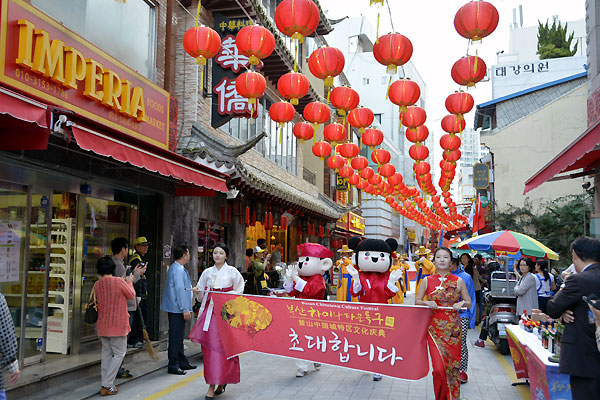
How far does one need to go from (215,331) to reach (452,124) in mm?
8389

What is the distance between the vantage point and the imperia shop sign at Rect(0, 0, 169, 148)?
7.03 metres

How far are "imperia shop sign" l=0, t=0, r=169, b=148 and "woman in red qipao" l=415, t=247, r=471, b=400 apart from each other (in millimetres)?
5600

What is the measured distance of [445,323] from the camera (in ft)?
21.0

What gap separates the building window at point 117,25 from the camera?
29.1 ft

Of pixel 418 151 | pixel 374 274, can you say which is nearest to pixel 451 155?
pixel 418 151

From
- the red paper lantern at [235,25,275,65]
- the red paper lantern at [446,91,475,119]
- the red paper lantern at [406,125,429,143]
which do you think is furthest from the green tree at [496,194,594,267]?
the red paper lantern at [235,25,275,65]

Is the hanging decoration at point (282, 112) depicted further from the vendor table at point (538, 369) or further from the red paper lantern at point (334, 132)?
the vendor table at point (538, 369)

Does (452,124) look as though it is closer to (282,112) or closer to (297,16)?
(282,112)

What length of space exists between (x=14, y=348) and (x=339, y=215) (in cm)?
2251

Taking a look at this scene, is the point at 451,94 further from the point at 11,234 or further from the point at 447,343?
the point at 11,234

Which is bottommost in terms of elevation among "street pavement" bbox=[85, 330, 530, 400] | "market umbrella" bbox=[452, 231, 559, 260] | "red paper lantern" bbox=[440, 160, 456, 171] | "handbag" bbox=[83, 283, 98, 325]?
"street pavement" bbox=[85, 330, 530, 400]

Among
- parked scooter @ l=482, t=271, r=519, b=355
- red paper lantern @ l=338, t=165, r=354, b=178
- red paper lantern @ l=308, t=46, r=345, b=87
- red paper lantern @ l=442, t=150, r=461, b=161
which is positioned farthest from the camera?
red paper lantern @ l=338, t=165, r=354, b=178

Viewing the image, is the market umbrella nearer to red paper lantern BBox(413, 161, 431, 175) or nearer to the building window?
Answer: red paper lantern BBox(413, 161, 431, 175)

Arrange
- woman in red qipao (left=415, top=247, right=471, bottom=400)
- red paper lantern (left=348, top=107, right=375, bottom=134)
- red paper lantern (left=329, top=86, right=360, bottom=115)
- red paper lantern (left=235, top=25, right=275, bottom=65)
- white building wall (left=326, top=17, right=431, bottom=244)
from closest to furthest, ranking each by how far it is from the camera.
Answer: woman in red qipao (left=415, top=247, right=471, bottom=400)
red paper lantern (left=235, top=25, right=275, bottom=65)
red paper lantern (left=329, top=86, right=360, bottom=115)
red paper lantern (left=348, top=107, right=375, bottom=134)
white building wall (left=326, top=17, right=431, bottom=244)
